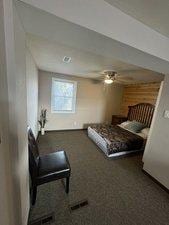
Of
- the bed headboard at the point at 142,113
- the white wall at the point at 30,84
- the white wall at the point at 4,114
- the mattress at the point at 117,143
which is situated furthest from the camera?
the bed headboard at the point at 142,113

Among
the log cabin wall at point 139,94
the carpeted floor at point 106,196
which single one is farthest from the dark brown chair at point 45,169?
the log cabin wall at point 139,94

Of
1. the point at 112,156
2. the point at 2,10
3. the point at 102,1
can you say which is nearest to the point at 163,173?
the point at 112,156

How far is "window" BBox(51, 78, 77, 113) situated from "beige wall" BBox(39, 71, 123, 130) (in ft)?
0.50

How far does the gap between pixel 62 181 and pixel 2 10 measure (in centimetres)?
225

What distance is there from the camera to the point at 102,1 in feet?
2.91

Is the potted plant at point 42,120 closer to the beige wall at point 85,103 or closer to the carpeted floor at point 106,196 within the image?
the beige wall at point 85,103

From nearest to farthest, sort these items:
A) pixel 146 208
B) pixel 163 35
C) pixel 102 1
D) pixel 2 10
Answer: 1. pixel 2 10
2. pixel 102 1
3. pixel 163 35
4. pixel 146 208

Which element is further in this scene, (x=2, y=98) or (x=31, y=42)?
(x=31, y=42)

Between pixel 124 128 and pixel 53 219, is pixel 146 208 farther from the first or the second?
pixel 124 128

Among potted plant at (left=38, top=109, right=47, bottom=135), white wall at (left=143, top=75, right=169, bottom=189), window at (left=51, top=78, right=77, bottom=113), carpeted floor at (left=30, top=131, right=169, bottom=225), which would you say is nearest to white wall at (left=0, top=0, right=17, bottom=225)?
carpeted floor at (left=30, top=131, right=169, bottom=225)

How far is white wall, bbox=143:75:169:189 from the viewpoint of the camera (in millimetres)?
2051

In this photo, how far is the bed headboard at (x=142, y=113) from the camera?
384 centimetres

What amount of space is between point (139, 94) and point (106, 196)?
3.68m

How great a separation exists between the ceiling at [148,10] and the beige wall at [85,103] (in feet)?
10.7
